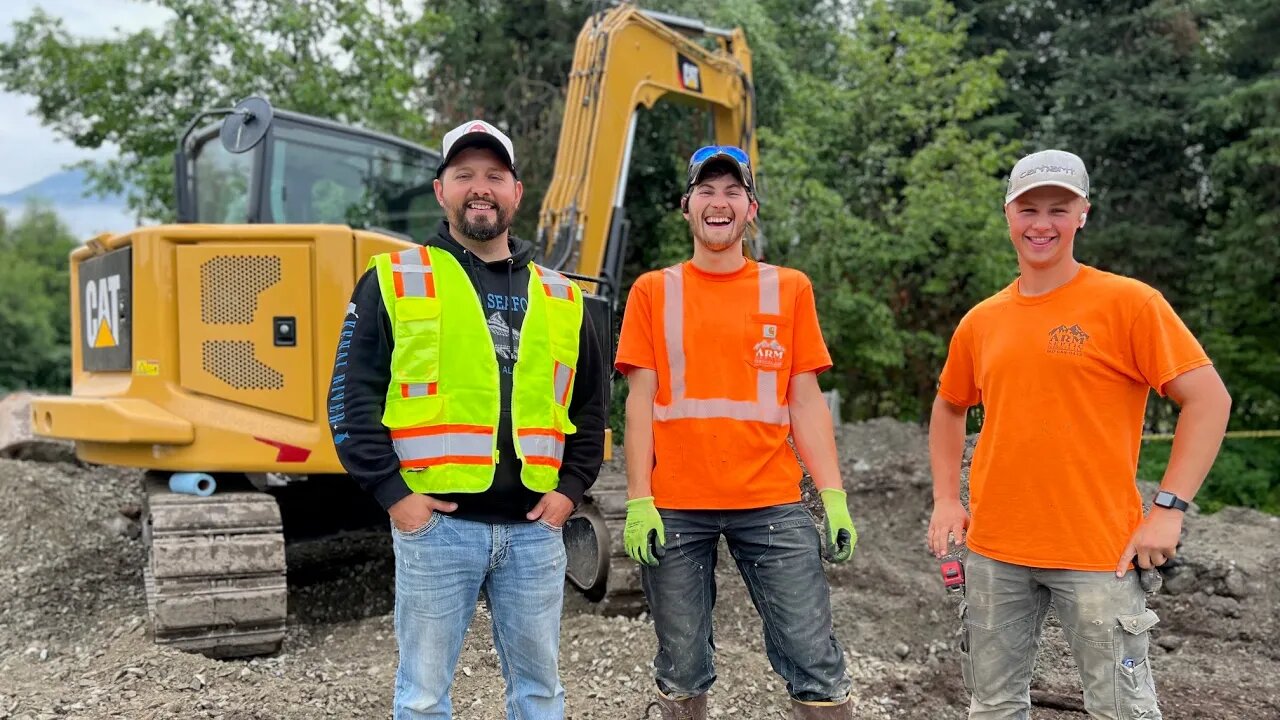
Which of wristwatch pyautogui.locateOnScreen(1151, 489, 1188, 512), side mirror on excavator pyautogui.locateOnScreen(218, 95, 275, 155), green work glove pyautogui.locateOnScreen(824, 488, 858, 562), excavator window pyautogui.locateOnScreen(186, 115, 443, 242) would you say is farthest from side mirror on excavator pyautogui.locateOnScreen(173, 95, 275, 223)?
wristwatch pyautogui.locateOnScreen(1151, 489, 1188, 512)

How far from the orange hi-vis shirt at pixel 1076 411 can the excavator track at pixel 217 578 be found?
3168mm

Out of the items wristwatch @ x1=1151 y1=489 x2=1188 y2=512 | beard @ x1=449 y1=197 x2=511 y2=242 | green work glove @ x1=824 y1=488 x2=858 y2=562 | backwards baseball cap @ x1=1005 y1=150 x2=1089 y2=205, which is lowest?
green work glove @ x1=824 y1=488 x2=858 y2=562

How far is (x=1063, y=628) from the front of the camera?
252 centimetres

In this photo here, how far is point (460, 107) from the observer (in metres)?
12.6

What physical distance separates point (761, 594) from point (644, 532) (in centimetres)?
38

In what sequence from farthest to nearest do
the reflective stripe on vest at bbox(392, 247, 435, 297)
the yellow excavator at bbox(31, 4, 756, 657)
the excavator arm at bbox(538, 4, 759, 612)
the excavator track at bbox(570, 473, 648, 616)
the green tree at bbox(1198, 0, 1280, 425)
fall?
the green tree at bbox(1198, 0, 1280, 425) < the excavator arm at bbox(538, 4, 759, 612) < the excavator track at bbox(570, 473, 648, 616) < the yellow excavator at bbox(31, 4, 756, 657) < the reflective stripe on vest at bbox(392, 247, 435, 297)

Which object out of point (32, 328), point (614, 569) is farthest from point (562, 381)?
point (32, 328)

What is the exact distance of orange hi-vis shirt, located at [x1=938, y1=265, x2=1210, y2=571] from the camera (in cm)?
241

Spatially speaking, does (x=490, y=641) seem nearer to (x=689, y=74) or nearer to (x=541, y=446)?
(x=541, y=446)

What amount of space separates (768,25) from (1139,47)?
15.3 ft

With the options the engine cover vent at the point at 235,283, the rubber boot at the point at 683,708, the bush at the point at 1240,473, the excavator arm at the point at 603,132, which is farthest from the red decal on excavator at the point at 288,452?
the bush at the point at 1240,473

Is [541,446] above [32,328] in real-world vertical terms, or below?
below

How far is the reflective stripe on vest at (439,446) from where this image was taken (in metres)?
2.44

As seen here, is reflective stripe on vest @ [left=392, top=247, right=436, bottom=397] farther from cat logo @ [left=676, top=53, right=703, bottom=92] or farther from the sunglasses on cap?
cat logo @ [left=676, top=53, right=703, bottom=92]
